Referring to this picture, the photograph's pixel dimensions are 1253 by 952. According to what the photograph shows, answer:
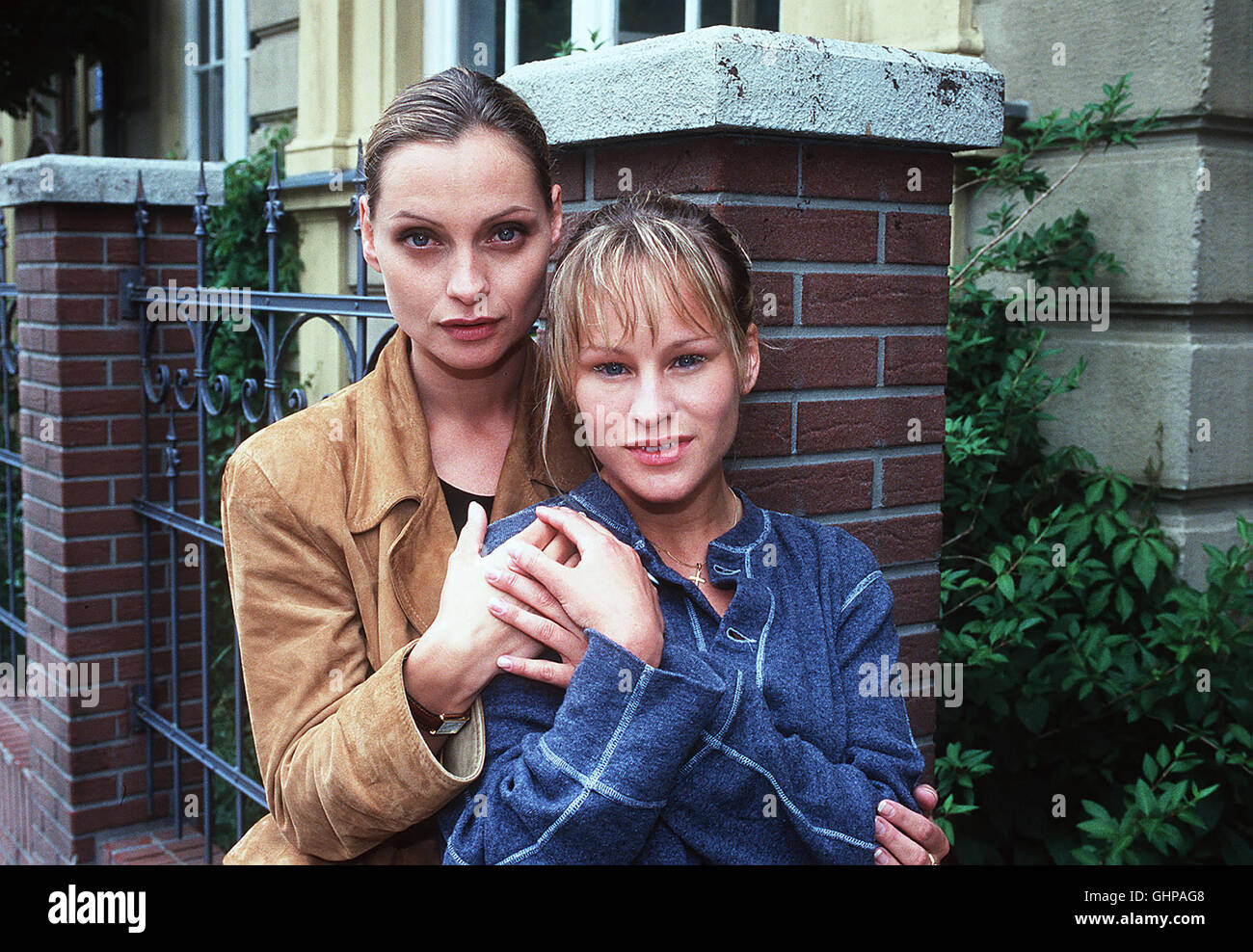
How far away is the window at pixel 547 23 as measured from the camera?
4.45 m

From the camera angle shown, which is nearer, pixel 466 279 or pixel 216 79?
pixel 466 279

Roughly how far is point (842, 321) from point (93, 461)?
2.56 meters

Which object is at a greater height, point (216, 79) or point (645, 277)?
point (216, 79)

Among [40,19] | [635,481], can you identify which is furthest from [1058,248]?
[40,19]

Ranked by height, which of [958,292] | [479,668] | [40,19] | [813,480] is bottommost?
[479,668]

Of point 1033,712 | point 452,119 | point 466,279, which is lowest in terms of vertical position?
point 1033,712

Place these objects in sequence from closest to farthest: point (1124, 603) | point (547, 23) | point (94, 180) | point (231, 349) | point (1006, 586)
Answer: point (1006, 586), point (1124, 603), point (94, 180), point (547, 23), point (231, 349)

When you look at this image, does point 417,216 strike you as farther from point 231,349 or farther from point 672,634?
point 231,349

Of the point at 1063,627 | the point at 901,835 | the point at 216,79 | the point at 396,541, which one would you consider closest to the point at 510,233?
the point at 396,541

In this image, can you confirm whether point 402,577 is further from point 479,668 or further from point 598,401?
point 598,401

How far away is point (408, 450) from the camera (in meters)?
1.86
